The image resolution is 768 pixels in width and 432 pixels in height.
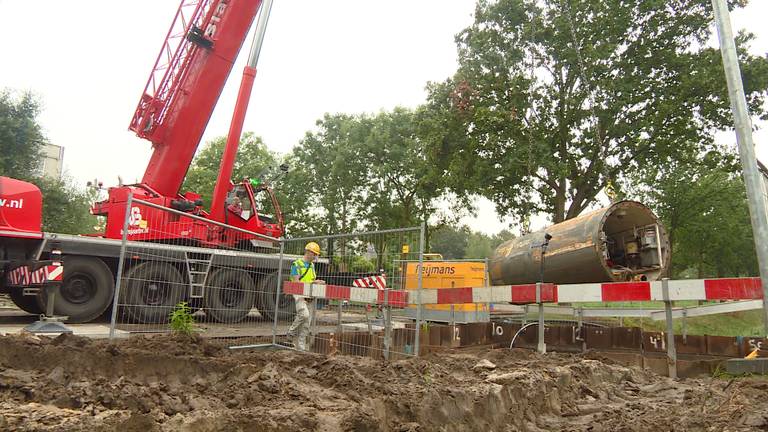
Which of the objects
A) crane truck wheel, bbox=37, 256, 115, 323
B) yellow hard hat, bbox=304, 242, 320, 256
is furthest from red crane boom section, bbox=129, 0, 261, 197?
yellow hard hat, bbox=304, 242, 320, 256

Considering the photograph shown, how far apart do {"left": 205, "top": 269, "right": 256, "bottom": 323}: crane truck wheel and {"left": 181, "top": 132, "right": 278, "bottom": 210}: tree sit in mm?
22405

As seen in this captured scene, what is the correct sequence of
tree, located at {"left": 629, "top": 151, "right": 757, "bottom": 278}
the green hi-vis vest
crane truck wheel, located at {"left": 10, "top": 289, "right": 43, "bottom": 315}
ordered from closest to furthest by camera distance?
the green hi-vis vest → crane truck wheel, located at {"left": 10, "top": 289, "right": 43, "bottom": 315} → tree, located at {"left": 629, "top": 151, "right": 757, "bottom": 278}

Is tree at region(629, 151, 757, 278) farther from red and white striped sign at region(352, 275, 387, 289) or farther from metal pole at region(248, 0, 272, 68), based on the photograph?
red and white striped sign at region(352, 275, 387, 289)

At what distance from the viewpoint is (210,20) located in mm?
10906

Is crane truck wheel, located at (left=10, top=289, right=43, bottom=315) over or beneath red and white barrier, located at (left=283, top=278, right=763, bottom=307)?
beneath

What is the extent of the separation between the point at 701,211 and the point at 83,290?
2426 centimetres

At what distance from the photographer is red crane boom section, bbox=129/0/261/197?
10695mm

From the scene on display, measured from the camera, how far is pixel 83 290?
911 centimetres

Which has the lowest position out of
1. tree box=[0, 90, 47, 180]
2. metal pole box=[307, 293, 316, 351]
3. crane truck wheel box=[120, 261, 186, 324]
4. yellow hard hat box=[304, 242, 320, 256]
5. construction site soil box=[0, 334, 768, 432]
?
construction site soil box=[0, 334, 768, 432]

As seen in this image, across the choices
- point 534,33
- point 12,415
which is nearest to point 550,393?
point 12,415

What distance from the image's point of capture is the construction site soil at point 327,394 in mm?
2904

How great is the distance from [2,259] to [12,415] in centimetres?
713

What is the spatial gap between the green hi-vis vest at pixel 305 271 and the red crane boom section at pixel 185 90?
4807mm

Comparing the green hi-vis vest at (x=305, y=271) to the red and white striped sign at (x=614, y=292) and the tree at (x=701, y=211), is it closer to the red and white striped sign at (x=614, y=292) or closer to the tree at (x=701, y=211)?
the red and white striped sign at (x=614, y=292)
